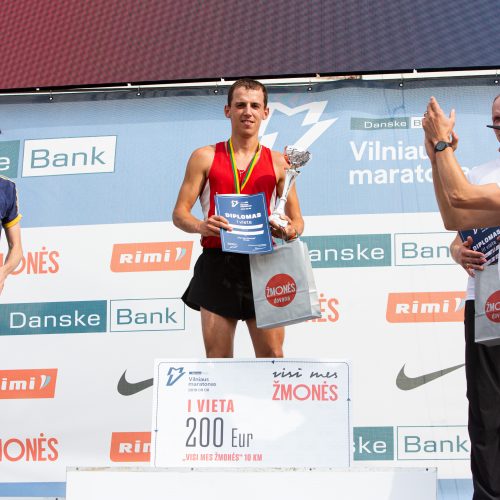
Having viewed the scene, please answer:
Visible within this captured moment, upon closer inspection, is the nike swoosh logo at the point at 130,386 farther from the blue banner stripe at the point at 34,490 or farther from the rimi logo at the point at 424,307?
the rimi logo at the point at 424,307

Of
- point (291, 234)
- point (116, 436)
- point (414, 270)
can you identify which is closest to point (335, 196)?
point (414, 270)

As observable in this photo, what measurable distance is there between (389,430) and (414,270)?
0.82 meters

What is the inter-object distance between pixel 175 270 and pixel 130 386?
2.14ft

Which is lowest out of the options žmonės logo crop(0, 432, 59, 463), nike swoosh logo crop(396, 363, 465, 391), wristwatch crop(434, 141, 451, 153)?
žmonės logo crop(0, 432, 59, 463)

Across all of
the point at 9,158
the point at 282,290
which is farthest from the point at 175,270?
the point at 282,290

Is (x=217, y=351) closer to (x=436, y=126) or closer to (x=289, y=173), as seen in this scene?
(x=289, y=173)

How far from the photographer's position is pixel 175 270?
189 inches

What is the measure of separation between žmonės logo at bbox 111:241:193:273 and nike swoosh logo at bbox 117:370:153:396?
569mm

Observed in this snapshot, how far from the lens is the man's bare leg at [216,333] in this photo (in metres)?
3.54

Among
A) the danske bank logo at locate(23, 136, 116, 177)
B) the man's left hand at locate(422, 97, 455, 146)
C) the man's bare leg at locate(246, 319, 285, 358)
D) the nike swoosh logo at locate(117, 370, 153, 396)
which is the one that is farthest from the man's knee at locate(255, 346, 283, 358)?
the danske bank logo at locate(23, 136, 116, 177)

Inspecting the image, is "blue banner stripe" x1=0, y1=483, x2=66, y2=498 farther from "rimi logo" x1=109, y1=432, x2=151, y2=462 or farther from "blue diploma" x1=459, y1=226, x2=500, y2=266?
"blue diploma" x1=459, y1=226, x2=500, y2=266

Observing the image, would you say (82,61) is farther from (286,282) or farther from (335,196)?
(286,282)

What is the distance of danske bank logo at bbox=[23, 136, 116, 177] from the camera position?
4.96 meters

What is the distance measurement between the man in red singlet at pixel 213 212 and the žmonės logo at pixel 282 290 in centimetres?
18
